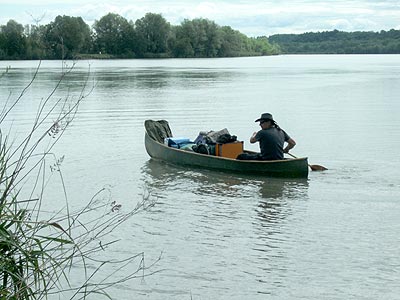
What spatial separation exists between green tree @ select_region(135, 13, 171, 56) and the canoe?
95.7m

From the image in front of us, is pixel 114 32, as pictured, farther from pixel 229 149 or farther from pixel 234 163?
pixel 234 163

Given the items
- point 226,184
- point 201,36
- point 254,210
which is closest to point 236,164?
point 226,184

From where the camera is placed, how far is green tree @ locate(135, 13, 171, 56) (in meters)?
110

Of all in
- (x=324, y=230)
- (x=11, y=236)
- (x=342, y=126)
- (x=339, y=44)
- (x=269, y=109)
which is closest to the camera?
(x=11, y=236)

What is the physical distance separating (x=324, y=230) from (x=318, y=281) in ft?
7.48

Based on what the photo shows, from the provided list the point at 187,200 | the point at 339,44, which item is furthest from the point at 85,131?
the point at 339,44

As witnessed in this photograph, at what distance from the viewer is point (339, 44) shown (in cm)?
15762

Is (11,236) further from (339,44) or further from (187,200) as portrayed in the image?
(339,44)

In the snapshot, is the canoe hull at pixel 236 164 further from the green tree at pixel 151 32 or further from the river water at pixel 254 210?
the green tree at pixel 151 32

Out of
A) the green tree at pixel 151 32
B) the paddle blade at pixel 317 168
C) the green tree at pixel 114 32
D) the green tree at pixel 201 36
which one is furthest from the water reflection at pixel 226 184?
the green tree at pixel 201 36

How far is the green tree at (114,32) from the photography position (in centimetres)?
10571

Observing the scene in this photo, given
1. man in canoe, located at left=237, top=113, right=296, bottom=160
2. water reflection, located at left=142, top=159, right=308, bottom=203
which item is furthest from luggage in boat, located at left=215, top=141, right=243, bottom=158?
man in canoe, located at left=237, top=113, right=296, bottom=160

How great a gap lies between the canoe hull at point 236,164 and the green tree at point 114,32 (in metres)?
90.4

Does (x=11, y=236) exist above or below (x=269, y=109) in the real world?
above
